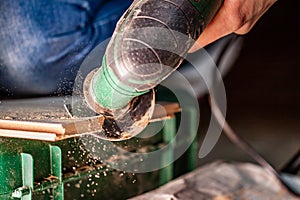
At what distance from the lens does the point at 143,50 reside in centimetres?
47

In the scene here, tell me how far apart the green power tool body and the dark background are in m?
0.75

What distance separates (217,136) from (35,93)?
58 cm

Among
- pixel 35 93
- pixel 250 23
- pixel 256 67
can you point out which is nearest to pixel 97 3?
pixel 35 93

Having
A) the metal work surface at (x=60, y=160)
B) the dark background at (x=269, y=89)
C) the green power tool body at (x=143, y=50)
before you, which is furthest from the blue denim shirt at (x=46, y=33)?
the dark background at (x=269, y=89)

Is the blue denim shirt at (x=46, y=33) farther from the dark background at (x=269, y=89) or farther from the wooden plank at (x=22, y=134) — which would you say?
the dark background at (x=269, y=89)

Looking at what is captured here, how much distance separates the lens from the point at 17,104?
30.6 inches

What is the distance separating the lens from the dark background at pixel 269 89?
4.12ft

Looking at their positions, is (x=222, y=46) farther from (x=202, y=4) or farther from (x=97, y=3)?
(x=202, y=4)

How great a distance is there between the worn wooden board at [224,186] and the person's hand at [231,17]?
0.31m

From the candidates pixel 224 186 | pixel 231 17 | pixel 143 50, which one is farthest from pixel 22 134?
pixel 224 186

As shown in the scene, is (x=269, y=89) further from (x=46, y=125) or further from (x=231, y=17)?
(x=46, y=125)

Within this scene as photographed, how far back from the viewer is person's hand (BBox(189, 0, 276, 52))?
614 mm

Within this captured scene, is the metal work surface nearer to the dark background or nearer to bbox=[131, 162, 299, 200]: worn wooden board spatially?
bbox=[131, 162, 299, 200]: worn wooden board

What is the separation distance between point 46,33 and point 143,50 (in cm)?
48
